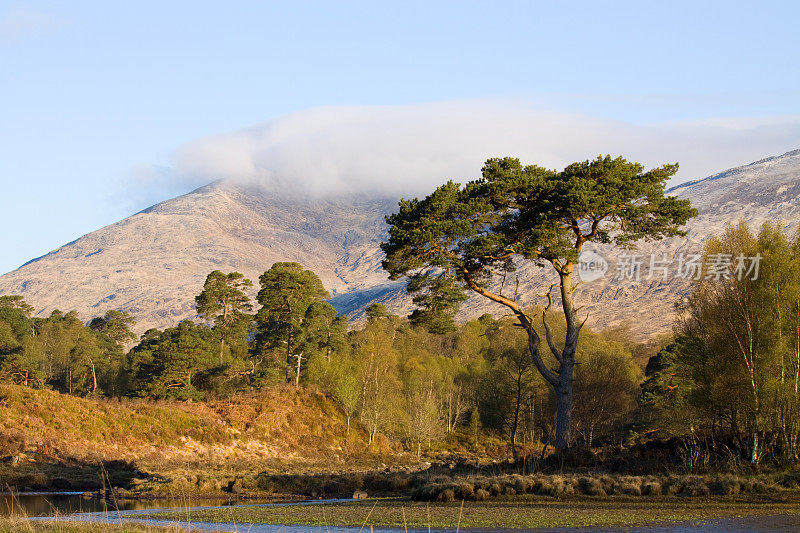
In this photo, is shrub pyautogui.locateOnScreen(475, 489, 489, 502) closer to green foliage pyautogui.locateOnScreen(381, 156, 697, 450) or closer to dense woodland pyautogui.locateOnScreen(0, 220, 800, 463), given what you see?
green foliage pyautogui.locateOnScreen(381, 156, 697, 450)

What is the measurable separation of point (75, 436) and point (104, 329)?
90.9 m

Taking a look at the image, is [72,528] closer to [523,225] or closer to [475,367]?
[523,225]

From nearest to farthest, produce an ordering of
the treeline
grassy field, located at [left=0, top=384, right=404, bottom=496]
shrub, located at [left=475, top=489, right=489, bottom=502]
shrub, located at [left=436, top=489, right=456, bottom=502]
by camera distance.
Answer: shrub, located at [left=475, top=489, right=489, bottom=502] < shrub, located at [left=436, top=489, right=456, bottom=502] < the treeline < grassy field, located at [left=0, top=384, right=404, bottom=496]

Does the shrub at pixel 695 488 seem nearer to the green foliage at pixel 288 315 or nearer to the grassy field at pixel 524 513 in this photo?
the grassy field at pixel 524 513

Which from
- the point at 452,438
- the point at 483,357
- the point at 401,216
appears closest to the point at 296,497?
the point at 401,216

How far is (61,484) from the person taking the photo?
129ft

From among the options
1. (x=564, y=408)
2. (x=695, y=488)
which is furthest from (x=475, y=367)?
(x=695, y=488)

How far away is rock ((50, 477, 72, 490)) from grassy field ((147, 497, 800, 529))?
16859 millimetres

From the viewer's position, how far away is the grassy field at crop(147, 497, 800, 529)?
62.7 ft

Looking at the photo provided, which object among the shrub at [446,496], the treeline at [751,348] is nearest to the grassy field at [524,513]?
the shrub at [446,496]

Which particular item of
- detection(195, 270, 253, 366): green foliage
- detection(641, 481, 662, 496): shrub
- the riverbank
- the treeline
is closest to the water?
the riverbank

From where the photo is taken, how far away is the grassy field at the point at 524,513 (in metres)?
19.1

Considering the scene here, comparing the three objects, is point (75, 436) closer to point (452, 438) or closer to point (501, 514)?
point (501, 514)

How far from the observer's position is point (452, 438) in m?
86.6
